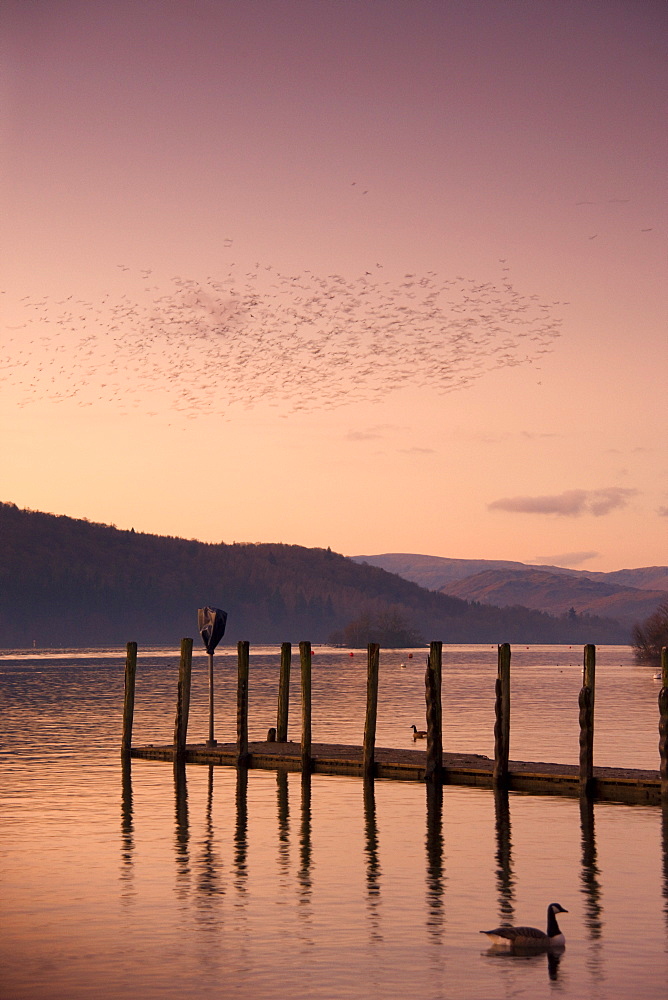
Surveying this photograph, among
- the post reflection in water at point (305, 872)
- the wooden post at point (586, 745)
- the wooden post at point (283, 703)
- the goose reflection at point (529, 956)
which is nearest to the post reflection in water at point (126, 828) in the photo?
the post reflection in water at point (305, 872)

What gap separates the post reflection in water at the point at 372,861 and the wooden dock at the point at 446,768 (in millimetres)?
1159

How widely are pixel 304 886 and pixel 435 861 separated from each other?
331 cm

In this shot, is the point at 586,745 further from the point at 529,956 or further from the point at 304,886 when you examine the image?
the point at 529,956

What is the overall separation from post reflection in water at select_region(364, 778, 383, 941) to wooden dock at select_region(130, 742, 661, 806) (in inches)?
45.6

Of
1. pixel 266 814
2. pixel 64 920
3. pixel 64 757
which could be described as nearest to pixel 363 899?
pixel 64 920

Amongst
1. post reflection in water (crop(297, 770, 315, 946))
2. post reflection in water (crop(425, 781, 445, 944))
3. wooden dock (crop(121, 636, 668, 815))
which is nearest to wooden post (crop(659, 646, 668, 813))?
wooden dock (crop(121, 636, 668, 815))

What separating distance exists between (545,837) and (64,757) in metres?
22.3

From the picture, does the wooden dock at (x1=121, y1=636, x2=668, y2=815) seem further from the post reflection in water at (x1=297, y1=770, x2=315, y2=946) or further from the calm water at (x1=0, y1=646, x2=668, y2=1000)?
the post reflection in water at (x1=297, y1=770, x2=315, y2=946)

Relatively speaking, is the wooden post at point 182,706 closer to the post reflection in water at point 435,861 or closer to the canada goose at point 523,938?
the post reflection in water at point 435,861

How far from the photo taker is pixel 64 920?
19.2 meters

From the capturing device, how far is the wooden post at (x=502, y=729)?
3247cm

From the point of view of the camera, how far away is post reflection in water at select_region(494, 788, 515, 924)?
20167mm

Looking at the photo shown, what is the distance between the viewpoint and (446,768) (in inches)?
1352

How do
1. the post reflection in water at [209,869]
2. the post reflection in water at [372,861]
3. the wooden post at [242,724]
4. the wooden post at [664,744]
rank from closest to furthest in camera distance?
the post reflection in water at [372,861] → the post reflection in water at [209,869] → the wooden post at [664,744] → the wooden post at [242,724]
